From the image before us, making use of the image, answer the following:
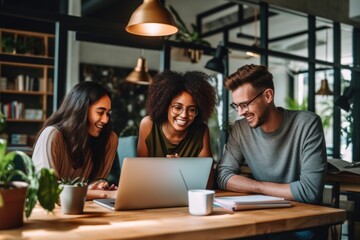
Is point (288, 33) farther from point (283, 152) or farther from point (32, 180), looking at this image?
point (32, 180)

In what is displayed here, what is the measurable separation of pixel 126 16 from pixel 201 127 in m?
2.39

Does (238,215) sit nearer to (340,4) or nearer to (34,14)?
(34,14)

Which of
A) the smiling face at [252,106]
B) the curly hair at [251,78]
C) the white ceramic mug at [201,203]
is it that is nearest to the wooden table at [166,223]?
the white ceramic mug at [201,203]

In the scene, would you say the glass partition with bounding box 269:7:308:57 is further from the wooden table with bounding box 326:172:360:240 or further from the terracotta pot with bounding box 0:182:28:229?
the terracotta pot with bounding box 0:182:28:229

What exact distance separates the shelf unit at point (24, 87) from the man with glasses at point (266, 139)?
17.2 ft

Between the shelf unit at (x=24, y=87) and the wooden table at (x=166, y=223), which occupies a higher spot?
the shelf unit at (x=24, y=87)

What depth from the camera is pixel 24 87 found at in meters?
7.21

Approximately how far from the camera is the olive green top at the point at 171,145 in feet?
8.35

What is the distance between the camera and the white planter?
1.38 m

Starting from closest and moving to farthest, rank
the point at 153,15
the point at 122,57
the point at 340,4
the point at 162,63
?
the point at 153,15
the point at 162,63
the point at 340,4
the point at 122,57

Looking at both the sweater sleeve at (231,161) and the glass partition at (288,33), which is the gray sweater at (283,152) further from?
the glass partition at (288,33)

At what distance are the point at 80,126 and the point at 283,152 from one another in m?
1.06

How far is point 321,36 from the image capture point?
9.55 meters

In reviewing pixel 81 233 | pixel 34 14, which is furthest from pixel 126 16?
pixel 81 233
